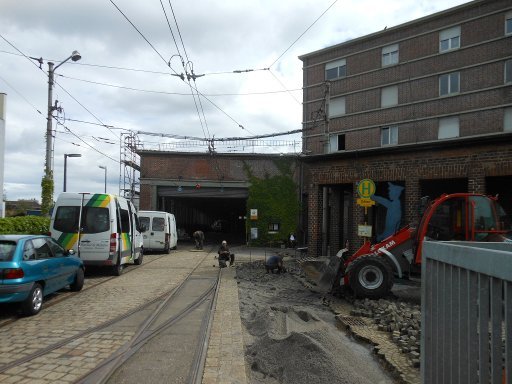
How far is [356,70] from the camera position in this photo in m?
31.6

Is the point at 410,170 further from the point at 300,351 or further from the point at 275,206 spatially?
the point at 275,206

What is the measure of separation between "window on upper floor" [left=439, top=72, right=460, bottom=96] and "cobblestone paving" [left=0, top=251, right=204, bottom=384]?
71.9 ft

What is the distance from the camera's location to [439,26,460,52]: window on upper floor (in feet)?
89.3

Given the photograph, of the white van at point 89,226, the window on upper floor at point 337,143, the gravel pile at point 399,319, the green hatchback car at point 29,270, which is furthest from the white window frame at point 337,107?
the green hatchback car at point 29,270

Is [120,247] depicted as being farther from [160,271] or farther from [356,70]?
[356,70]

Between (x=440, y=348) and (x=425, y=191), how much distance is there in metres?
16.9

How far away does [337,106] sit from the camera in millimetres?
32531

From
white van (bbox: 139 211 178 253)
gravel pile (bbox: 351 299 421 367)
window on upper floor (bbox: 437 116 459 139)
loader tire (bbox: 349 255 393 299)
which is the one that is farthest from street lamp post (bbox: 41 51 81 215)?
window on upper floor (bbox: 437 116 459 139)

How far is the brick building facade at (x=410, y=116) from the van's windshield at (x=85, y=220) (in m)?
9.79

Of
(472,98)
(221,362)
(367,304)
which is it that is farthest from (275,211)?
(221,362)

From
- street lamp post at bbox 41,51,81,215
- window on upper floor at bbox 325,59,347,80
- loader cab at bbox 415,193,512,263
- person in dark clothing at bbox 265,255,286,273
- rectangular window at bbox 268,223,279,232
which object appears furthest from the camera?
window on upper floor at bbox 325,59,347,80

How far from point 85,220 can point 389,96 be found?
22159mm

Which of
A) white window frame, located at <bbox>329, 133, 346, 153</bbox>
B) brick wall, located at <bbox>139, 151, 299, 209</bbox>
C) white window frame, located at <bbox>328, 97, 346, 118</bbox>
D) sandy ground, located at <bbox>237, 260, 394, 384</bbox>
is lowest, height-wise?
sandy ground, located at <bbox>237, 260, 394, 384</bbox>

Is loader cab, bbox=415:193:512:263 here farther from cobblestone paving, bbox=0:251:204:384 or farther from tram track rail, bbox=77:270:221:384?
cobblestone paving, bbox=0:251:204:384
